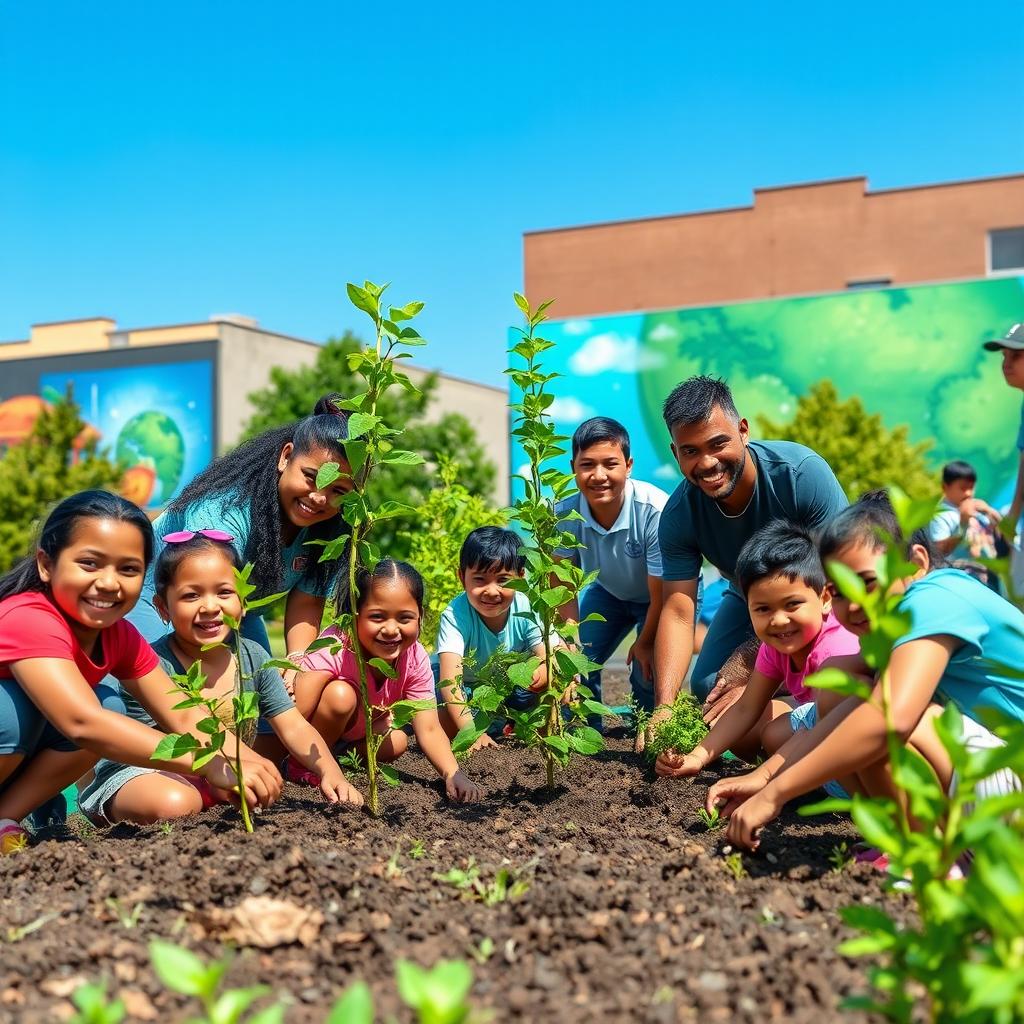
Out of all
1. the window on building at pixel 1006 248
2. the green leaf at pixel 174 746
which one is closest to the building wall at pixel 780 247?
the window on building at pixel 1006 248

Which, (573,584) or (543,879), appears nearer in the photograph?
(543,879)

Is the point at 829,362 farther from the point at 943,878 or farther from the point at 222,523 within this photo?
the point at 943,878

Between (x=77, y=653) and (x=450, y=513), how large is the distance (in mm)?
3635

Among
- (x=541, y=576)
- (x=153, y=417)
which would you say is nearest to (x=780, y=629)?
(x=541, y=576)

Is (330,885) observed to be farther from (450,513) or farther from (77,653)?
(450,513)

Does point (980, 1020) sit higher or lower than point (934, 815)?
lower

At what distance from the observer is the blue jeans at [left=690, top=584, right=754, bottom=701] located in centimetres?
489

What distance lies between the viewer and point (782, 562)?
3.46 m

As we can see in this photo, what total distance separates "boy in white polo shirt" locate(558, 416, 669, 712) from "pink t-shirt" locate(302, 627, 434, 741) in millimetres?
917

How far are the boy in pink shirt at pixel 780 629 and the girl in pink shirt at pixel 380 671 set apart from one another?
822 mm

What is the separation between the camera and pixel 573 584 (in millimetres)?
3430

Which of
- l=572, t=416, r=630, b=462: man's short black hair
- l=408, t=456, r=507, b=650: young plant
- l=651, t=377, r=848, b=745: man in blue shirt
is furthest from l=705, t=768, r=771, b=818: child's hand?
l=408, t=456, r=507, b=650: young plant

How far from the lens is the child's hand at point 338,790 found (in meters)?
3.48

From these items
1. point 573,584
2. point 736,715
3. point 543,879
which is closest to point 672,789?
point 736,715
